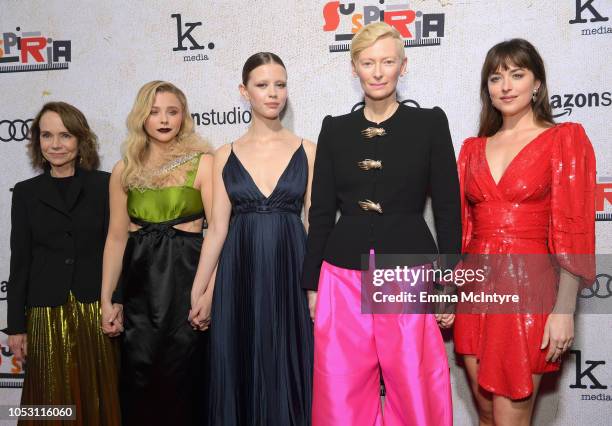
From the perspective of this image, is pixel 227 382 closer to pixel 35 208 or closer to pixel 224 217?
pixel 224 217

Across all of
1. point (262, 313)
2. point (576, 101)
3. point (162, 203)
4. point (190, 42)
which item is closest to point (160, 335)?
point (262, 313)

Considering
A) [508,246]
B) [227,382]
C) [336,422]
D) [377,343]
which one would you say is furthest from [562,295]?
[227,382]

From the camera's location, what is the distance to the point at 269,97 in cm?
263

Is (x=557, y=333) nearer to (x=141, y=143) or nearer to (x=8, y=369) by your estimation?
(x=141, y=143)

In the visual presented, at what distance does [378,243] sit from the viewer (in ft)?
7.47

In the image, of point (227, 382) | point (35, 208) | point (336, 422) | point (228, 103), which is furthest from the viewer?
point (228, 103)

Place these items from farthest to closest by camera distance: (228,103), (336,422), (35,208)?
(228,103) < (35,208) < (336,422)

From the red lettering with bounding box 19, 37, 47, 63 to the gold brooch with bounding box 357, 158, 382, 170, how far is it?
217cm

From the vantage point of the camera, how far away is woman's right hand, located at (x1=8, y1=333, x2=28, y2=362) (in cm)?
291

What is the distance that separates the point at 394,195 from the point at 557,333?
0.82 meters

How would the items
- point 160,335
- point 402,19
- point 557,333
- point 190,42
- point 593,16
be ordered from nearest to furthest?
point 557,333 < point 160,335 < point 593,16 < point 402,19 < point 190,42

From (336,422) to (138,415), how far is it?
3.33 feet

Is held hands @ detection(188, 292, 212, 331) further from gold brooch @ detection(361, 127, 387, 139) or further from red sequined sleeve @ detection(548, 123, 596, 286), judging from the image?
red sequined sleeve @ detection(548, 123, 596, 286)
